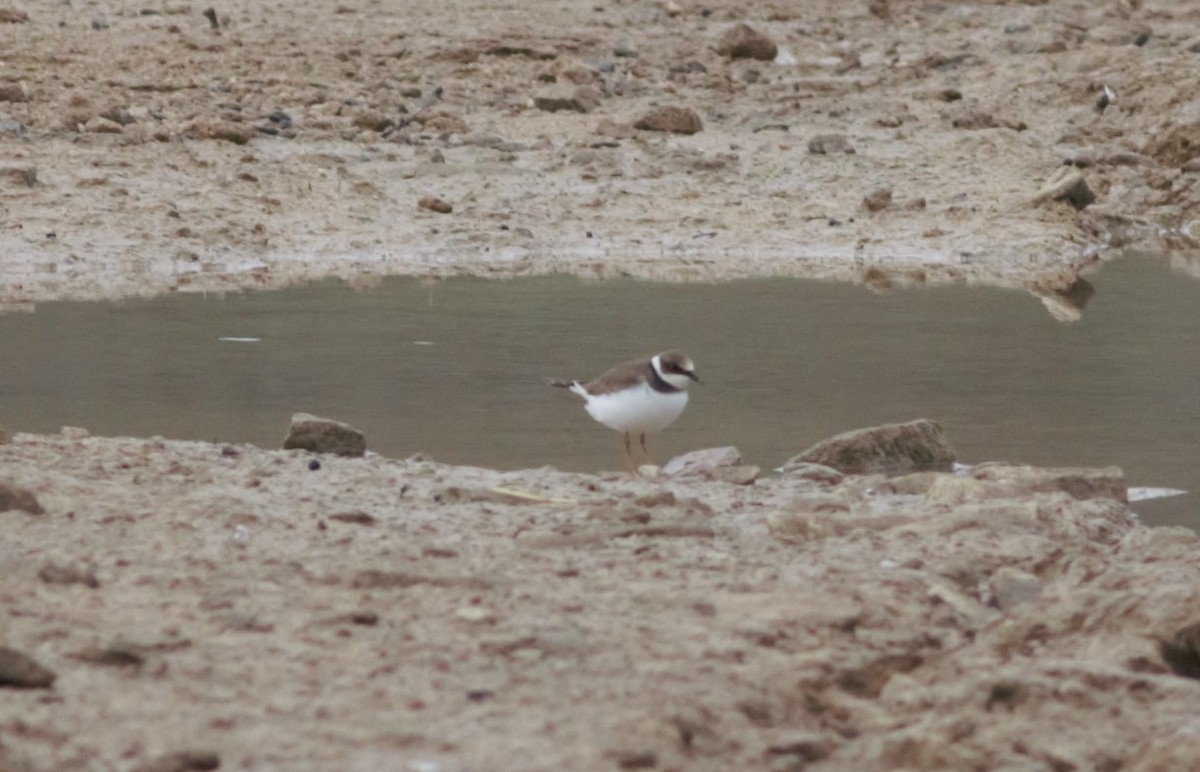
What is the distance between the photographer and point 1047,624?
202 inches

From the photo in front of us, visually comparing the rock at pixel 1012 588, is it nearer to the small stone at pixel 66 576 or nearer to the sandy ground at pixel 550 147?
the small stone at pixel 66 576

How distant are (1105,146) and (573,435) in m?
9.58

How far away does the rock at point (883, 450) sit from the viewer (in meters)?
7.84

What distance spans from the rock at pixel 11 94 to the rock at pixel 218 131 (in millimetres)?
1327

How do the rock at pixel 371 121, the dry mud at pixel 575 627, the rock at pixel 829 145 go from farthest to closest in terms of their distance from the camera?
1. the rock at pixel 829 145
2. the rock at pixel 371 121
3. the dry mud at pixel 575 627

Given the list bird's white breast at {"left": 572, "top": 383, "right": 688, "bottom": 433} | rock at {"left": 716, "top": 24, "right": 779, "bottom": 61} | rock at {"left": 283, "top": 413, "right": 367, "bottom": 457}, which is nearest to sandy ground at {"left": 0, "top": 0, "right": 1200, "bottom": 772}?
rock at {"left": 283, "top": 413, "right": 367, "bottom": 457}

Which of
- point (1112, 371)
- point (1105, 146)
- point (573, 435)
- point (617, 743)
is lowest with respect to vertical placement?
point (617, 743)

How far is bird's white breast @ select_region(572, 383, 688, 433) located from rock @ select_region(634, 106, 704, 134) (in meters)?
8.90

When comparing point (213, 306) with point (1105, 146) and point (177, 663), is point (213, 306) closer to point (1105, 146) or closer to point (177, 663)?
point (177, 663)

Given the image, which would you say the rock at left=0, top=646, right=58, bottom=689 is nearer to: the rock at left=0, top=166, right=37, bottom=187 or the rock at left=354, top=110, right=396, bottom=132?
the rock at left=0, top=166, right=37, bottom=187

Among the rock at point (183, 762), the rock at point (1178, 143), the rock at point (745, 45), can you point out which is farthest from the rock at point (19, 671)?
the rock at point (745, 45)

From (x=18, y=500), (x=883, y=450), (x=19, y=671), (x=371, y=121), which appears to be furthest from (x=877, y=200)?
(x=19, y=671)

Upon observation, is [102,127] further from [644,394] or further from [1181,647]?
[1181,647]

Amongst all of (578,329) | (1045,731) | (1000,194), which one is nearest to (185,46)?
(1000,194)
